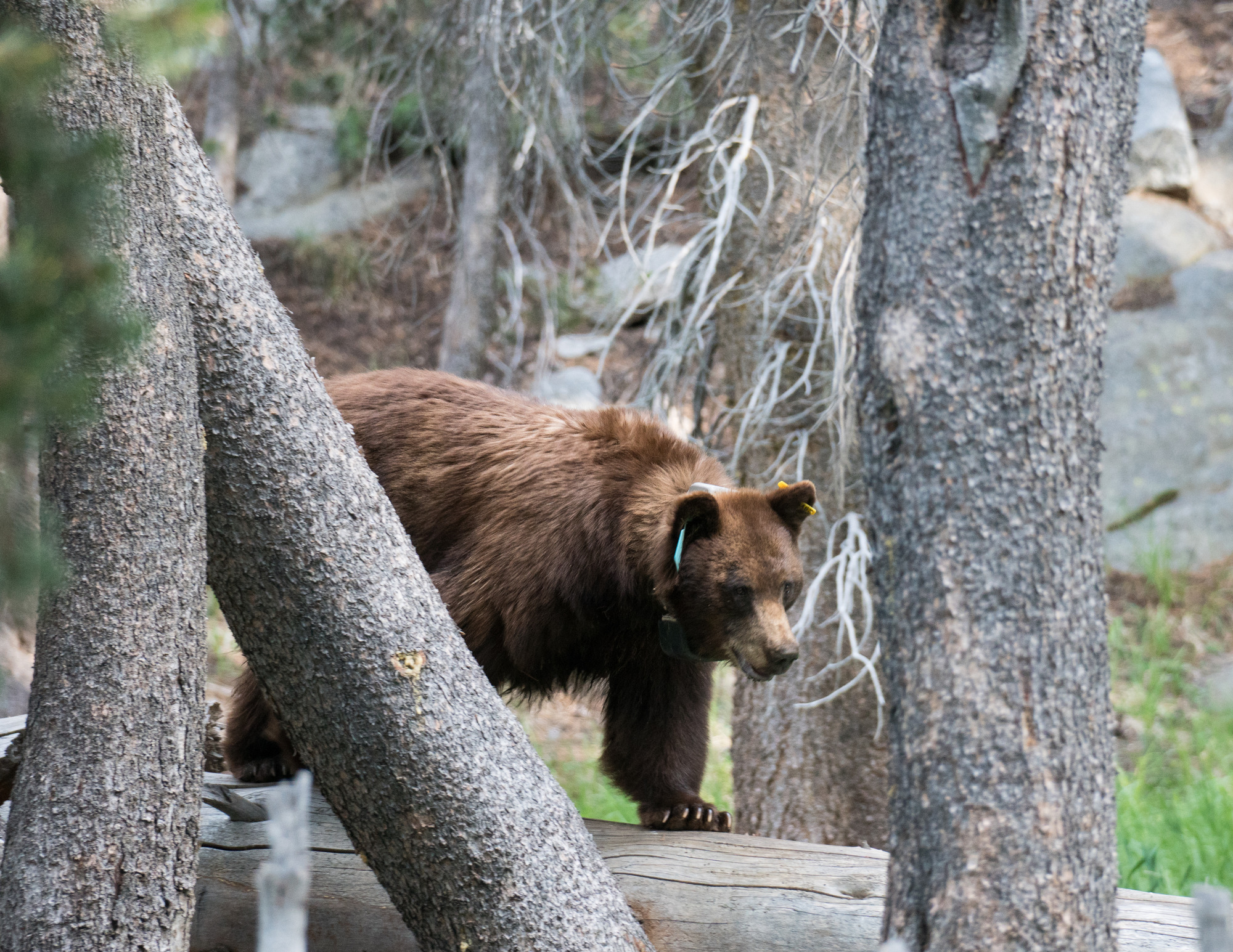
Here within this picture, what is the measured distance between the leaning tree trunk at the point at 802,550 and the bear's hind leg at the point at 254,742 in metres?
2.22

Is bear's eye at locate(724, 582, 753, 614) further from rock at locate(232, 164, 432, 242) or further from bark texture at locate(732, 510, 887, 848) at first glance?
rock at locate(232, 164, 432, 242)

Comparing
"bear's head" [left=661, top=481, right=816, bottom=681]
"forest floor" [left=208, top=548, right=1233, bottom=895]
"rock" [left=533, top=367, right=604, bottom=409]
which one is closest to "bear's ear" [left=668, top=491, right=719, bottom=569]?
"bear's head" [left=661, top=481, right=816, bottom=681]

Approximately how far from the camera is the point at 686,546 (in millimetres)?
3637

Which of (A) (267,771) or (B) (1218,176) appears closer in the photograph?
(A) (267,771)

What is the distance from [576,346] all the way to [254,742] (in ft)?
23.5

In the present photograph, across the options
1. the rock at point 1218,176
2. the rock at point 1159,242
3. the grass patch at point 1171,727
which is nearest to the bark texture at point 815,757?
the grass patch at point 1171,727

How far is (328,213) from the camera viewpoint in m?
12.1

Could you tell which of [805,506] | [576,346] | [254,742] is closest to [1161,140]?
[576,346]

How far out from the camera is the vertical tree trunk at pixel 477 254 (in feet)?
25.4

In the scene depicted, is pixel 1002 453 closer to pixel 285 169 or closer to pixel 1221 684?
pixel 1221 684

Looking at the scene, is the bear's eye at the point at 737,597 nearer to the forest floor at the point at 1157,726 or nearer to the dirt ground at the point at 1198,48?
the forest floor at the point at 1157,726

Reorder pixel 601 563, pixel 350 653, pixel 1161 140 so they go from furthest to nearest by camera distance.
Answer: pixel 1161 140, pixel 601 563, pixel 350 653

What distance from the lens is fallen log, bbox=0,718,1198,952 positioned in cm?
318

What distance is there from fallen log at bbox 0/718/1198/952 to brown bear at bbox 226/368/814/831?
31 cm
